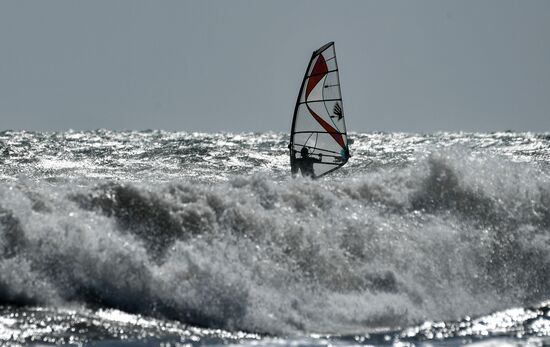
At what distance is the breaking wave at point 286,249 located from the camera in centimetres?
731

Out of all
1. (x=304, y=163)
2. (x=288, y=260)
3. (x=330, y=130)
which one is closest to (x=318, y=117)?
(x=330, y=130)

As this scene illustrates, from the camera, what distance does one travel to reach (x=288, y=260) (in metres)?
8.24

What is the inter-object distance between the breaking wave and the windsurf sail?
446cm

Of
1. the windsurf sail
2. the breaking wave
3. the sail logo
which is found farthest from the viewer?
the sail logo

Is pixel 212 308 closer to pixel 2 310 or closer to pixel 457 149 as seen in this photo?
pixel 2 310

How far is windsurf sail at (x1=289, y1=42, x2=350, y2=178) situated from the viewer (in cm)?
1504

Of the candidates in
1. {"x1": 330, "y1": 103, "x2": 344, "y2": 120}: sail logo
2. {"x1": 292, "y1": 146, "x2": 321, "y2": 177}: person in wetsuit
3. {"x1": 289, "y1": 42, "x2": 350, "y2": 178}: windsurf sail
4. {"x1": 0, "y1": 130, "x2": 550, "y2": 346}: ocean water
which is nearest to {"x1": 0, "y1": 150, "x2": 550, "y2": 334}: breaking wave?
{"x1": 0, "y1": 130, "x2": 550, "y2": 346}: ocean water

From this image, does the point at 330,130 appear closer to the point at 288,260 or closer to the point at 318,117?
the point at 318,117

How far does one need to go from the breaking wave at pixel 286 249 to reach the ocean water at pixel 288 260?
2cm

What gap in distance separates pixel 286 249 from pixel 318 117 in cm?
711

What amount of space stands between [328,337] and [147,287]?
5.10ft

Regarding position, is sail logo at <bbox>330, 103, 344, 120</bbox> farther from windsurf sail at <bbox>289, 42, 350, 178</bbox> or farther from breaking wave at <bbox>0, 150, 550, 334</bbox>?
breaking wave at <bbox>0, 150, 550, 334</bbox>

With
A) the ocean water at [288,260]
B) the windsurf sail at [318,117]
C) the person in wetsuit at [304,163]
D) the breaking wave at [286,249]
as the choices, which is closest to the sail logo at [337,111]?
the windsurf sail at [318,117]

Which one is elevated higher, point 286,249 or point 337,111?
point 337,111
